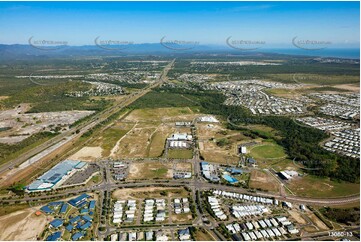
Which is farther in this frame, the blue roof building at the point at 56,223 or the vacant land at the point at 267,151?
the vacant land at the point at 267,151

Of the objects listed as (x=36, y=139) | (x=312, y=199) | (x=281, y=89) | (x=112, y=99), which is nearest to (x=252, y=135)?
(x=312, y=199)

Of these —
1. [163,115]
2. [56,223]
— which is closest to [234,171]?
[56,223]

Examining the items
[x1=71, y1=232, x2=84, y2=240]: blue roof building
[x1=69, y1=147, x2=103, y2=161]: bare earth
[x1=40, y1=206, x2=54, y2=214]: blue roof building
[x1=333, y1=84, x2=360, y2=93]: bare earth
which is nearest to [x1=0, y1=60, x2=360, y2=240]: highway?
[x1=71, y1=232, x2=84, y2=240]: blue roof building

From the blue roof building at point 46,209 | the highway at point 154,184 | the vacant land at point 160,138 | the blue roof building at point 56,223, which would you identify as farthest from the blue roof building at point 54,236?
the vacant land at point 160,138

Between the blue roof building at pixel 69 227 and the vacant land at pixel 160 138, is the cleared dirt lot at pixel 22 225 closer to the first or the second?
the blue roof building at pixel 69 227

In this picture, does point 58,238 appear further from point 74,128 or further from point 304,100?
point 304,100
